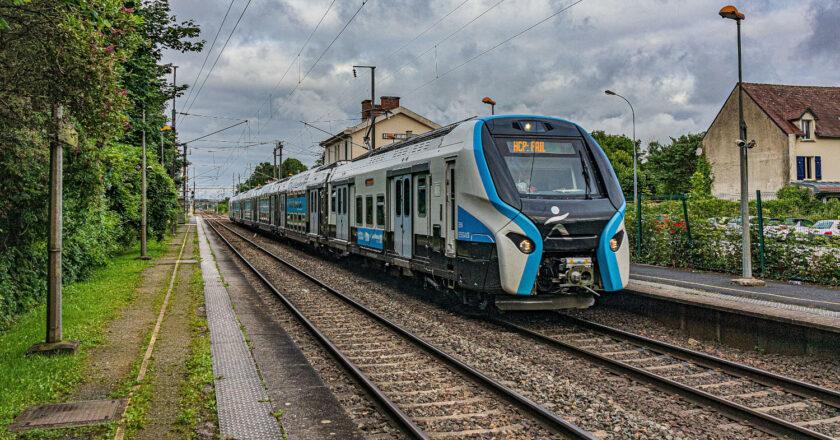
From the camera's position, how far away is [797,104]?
4116 cm

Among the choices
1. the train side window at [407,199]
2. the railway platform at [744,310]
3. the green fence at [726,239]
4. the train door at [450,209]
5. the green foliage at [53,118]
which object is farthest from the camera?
the train side window at [407,199]

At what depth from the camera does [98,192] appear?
1171 cm

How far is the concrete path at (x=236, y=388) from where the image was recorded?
5.38 m

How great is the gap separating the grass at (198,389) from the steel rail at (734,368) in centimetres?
585

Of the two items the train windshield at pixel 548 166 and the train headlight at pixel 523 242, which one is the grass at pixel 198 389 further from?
the train windshield at pixel 548 166

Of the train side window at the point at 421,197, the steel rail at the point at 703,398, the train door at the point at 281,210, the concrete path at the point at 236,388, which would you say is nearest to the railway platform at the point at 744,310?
the steel rail at the point at 703,398

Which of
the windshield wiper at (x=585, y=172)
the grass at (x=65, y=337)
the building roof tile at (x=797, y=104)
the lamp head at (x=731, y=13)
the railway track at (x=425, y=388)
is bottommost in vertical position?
the railway track at (x=425, y=388)

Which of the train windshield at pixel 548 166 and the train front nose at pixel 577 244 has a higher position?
the train windshield at pixel 548 166

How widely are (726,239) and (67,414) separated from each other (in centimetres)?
1338

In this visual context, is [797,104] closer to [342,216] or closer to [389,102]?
[389,102]

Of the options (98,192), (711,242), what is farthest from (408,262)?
(711,242)

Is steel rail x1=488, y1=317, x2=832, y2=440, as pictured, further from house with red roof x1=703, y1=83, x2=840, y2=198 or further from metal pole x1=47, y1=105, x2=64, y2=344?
house with red roof x1=703, y1=83, x2=840, y2=198

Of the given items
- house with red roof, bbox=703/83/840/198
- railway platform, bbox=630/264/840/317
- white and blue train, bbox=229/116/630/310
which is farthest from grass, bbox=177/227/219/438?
house with red roof, bbox=703/83/840/198

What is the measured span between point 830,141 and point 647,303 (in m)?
37.1
